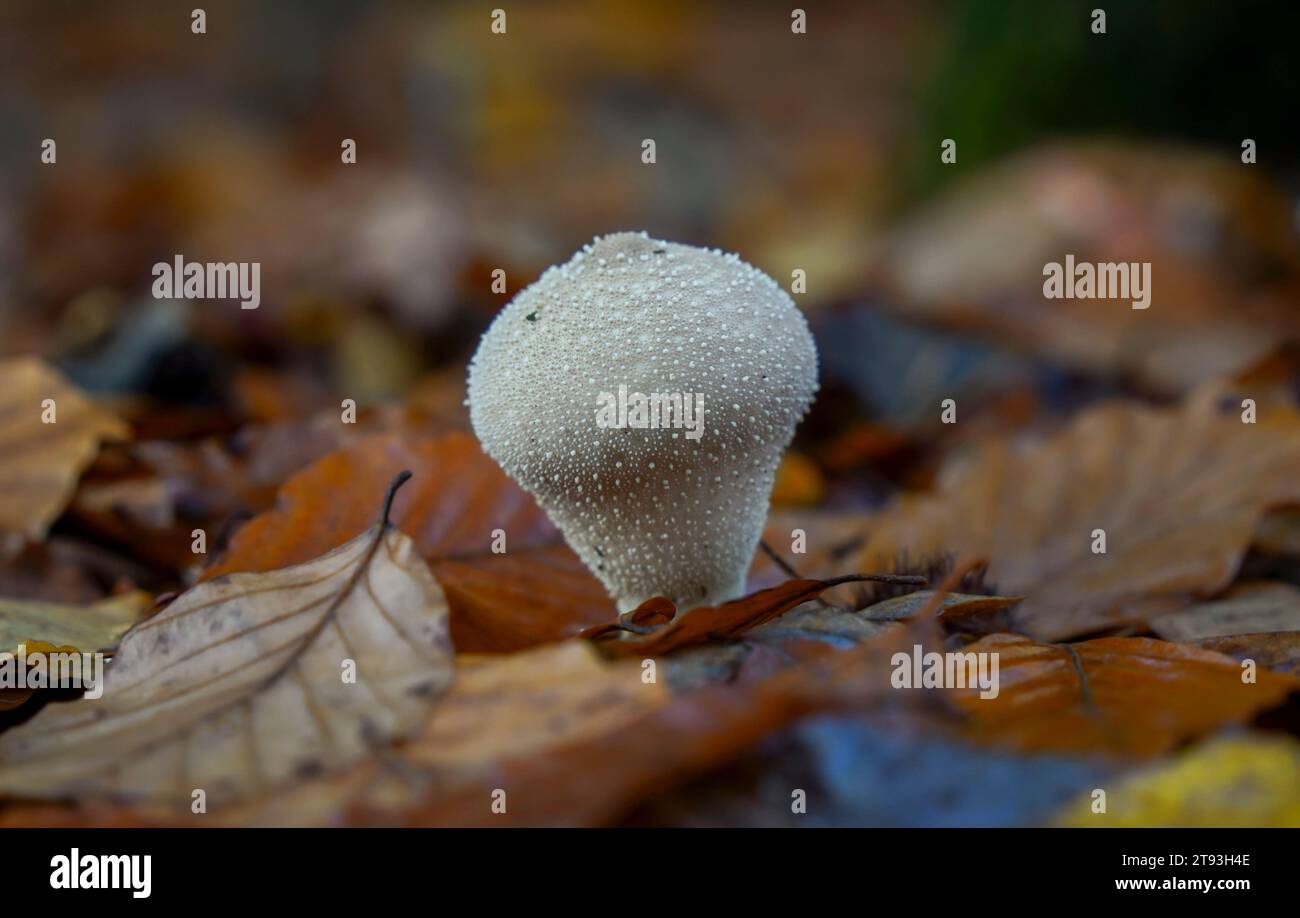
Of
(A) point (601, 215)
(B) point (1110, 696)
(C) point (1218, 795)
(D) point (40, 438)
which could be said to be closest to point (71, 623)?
(D) point (40, 438)

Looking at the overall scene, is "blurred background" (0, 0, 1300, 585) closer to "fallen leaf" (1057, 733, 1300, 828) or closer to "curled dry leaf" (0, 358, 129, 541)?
"curled dry leaf" (0, 358, 129, 541)

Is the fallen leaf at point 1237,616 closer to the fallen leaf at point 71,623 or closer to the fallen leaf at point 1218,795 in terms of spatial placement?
the fallen leaf at point 1218,795

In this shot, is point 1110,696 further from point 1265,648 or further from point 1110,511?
point 1110,511

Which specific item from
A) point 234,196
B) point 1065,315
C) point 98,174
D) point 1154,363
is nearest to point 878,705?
point 1154,363

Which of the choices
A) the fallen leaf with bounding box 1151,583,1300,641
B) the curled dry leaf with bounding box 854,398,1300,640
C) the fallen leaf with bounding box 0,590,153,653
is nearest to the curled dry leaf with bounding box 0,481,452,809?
the fallen leaf with bounding box 0,590,153,653

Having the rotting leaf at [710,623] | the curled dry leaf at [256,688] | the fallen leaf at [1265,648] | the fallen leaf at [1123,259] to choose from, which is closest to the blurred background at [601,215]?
the fallen leaf at [1123,259]
